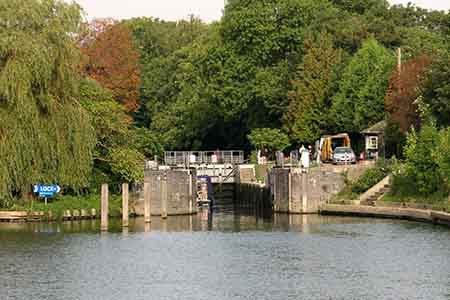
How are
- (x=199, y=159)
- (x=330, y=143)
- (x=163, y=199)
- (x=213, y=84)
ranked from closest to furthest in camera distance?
1. (x=163, y=199)
2. (x=330, y=143)
3. (x=199, y=159)
4. (x=213, y=84)

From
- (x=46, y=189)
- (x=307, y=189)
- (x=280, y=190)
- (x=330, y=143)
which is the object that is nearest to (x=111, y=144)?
(x=46, y=189)

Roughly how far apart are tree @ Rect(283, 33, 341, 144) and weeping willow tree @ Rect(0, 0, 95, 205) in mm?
31053

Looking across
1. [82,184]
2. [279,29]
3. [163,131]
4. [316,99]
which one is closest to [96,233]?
[82,184]

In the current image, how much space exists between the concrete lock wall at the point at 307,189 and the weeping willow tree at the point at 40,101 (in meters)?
Answer: 13.3

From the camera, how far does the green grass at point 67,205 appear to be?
7238 centimetres

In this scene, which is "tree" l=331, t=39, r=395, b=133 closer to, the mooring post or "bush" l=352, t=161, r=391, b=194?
"bush" l=352, t=161, r=391, b=194

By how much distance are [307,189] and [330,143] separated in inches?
576

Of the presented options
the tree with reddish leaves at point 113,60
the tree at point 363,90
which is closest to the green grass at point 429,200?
the tree at point 363,90

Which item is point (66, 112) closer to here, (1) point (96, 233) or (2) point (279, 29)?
(1) point (96, 233)

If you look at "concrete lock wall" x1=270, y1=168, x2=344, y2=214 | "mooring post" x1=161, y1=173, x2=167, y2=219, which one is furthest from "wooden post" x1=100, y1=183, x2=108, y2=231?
"concrete lock wall" x1=270, y1=168, x2=344, y2=214

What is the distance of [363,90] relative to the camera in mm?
95125

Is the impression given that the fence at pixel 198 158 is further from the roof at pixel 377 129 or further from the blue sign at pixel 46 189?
the blue sign at pixel 46 189

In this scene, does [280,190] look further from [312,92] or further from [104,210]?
[312,92]

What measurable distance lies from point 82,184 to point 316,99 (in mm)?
31895
